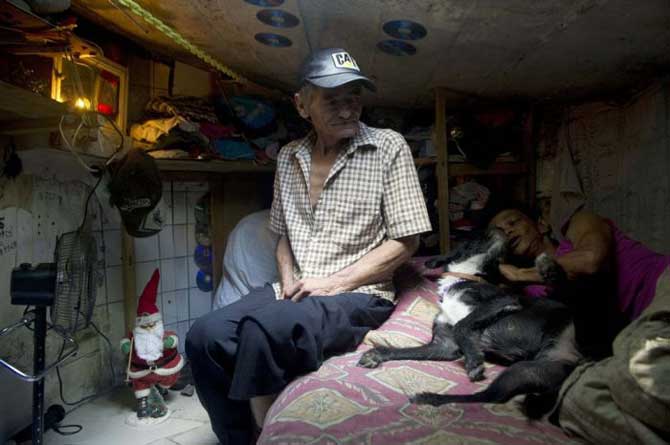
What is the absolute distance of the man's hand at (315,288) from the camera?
149cm

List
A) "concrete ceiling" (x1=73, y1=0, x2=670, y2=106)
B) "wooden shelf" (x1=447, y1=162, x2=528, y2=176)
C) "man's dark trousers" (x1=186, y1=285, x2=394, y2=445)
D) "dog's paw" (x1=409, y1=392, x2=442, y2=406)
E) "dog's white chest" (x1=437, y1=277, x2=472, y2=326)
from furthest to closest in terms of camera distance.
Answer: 1. "wooden shelf" (x1=447, y1=162, x2=528, y2=176)
2. "dog's white chest" (x1=437, y1=277, x2=472, y2=326)
3. "concrete ceiling" (x1=73, y1=0, x2=670, y2=106)
4. "man's dark trousers" (x1=186, y1=285, x2=394, y2=445)
5. "dog's paw" (x1=409, y1=392, x2=442, y2=406)

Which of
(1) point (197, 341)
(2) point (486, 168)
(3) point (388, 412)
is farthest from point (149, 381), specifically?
(2) point (486, 168)

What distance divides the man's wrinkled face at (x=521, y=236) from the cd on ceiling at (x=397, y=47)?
35.8 inches

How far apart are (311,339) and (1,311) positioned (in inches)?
55.6

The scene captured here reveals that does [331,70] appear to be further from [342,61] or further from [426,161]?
[426,161]

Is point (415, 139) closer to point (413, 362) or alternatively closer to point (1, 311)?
point (413, 362)

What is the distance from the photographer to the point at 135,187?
2.04 meters

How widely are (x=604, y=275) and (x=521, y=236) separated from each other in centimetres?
52

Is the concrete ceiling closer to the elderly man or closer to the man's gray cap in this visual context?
the man's gray cap

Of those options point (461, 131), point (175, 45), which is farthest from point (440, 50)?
point (175, 45)

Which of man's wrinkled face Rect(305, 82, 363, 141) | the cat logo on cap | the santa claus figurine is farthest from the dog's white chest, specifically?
the santa claus figurine

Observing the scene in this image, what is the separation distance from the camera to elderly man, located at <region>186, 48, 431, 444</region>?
49.9 inches

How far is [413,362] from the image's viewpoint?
4.48 feet

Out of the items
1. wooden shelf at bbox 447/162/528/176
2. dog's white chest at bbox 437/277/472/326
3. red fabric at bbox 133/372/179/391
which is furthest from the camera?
wooden shelf at bbox 447/162/528/176
